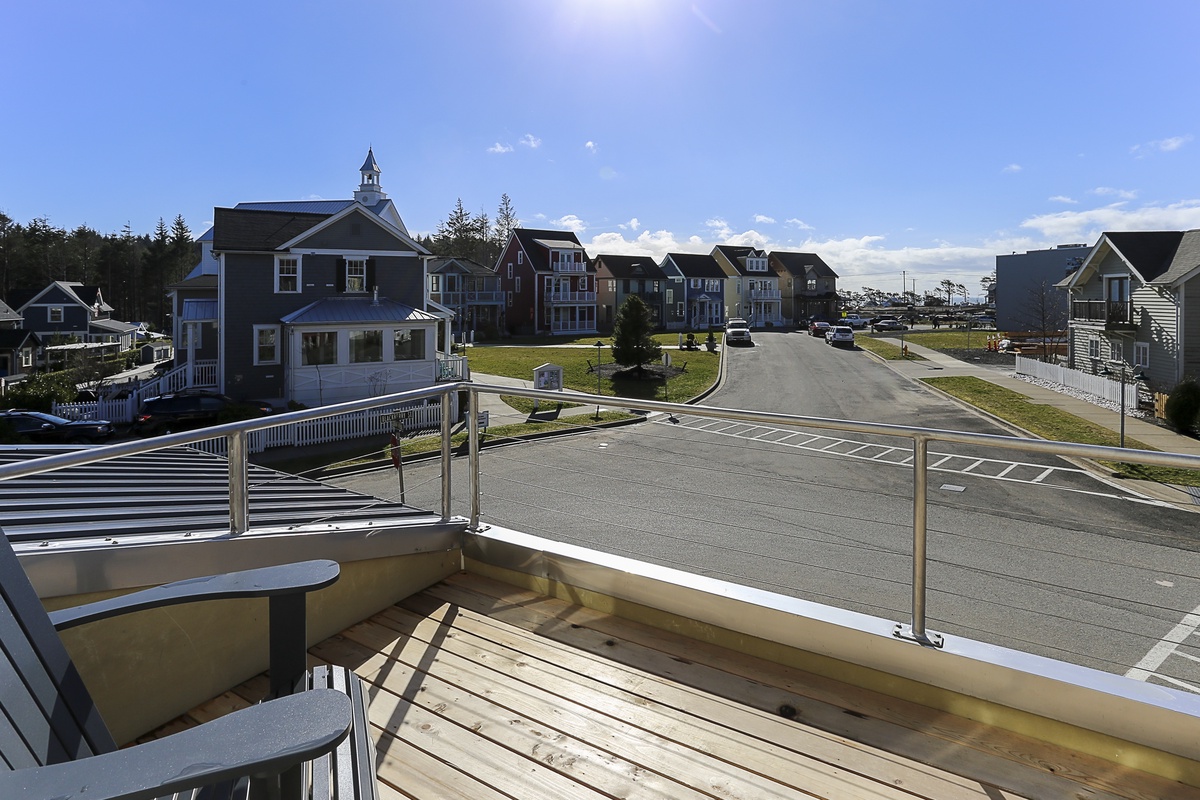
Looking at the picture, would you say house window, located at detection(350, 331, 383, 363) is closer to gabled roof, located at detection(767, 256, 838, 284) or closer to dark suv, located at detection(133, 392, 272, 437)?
dark suv, located at detection(133, 392, 272, 437)

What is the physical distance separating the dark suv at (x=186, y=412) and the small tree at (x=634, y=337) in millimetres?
16213

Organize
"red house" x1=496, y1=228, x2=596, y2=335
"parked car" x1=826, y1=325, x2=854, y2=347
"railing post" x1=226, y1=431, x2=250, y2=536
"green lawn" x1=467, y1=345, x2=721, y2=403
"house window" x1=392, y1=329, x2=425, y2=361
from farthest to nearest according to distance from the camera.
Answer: "red house" x1=496, y1=228, x2=596, y2=335
"parked car" x1=826, y1=325, x2=854, y2=347
"green lawn" x1=467, y1=345, x2=721, y2=403
"house window" x1=392, y1=329, x2=425, y2=361
"railing post" x1=226, y1=431, x2=250, y2=536

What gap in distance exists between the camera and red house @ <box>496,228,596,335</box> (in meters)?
59.8

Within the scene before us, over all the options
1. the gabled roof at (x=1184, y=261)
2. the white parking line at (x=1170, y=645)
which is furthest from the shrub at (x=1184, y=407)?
the white parking line at (x=1170, y=645)

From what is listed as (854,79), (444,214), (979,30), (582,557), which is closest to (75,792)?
(582,557)

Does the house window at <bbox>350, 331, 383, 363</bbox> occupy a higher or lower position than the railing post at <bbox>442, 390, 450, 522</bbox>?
higher

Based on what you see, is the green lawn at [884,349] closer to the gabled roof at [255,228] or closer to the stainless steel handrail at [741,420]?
the gabled roof at [255,228]

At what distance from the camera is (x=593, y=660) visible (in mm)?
3166

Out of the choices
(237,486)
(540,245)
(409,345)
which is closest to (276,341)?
(409,345)

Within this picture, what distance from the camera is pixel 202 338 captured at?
1088 inches

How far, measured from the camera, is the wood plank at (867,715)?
2.29m

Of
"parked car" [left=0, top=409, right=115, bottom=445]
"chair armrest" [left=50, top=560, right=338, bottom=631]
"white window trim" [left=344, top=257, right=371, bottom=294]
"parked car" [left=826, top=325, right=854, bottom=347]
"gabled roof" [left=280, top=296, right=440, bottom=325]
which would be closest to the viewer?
"chair armrest" [left=50, top=560, right=338, bottom=631]

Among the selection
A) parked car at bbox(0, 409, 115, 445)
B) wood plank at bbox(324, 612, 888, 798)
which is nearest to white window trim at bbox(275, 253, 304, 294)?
parked car at bbox(0, 409, 115, 445)

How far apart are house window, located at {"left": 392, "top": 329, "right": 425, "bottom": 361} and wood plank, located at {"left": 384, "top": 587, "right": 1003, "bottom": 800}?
85.9 feet
